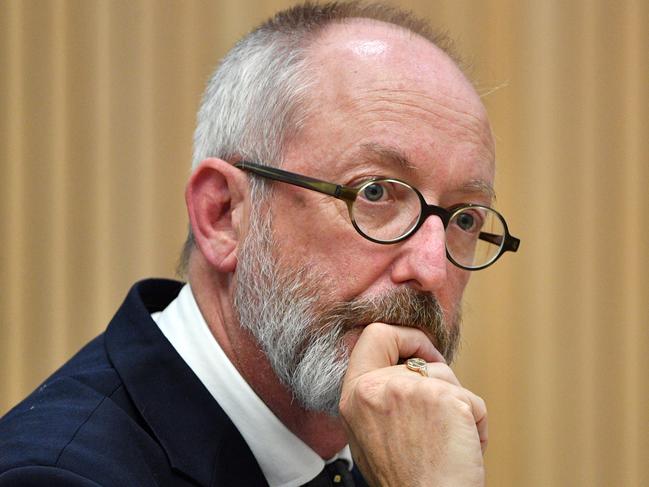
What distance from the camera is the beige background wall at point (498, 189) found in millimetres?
3322

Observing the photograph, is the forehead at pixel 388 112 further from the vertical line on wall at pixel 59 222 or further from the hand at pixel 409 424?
the vertical line on wall at pixel 59 222

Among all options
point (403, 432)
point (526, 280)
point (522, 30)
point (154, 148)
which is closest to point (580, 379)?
point (526, 280)

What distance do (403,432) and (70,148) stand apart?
6.88 ft

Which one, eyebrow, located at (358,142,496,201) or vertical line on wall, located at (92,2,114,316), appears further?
vertical line on wall, located at (92,2,114,316)

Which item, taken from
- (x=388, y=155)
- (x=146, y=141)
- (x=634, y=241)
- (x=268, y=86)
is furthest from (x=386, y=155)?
(x=634, y=241)

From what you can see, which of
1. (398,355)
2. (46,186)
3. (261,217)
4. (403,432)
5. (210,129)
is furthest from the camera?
(46,186)

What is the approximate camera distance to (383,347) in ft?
5.90

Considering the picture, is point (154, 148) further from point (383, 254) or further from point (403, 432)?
point (403, 432)

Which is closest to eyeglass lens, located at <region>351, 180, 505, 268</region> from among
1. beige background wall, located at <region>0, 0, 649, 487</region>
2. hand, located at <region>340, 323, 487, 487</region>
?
hand, located at <region>340, 323, 487, 487</region>

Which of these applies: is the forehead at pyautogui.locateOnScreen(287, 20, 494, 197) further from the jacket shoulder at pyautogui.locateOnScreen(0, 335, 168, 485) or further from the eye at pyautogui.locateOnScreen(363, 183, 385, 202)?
the jacket shoulder at pyautogui.locateOnScreen(0, 335, 168, 485)

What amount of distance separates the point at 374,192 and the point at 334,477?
653 millimetres

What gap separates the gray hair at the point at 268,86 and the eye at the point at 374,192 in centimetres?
22

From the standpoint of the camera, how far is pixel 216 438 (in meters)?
1.87

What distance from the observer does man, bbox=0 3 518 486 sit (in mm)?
1777
